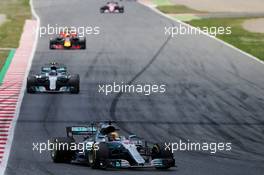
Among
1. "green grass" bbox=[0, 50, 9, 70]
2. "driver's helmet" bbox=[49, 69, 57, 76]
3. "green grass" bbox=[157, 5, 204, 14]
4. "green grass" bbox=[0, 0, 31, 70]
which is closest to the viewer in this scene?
"driver's helmet" bbox=[49, 69, 57, 76]

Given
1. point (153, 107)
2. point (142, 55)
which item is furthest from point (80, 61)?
point (153, 107)

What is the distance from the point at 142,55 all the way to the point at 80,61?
437 centimetres

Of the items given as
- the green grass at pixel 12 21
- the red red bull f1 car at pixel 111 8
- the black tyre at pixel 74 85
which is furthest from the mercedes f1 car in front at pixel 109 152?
the red red bull f1 car at pixel 111 8

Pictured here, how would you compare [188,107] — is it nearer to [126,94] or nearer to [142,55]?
[126,94]

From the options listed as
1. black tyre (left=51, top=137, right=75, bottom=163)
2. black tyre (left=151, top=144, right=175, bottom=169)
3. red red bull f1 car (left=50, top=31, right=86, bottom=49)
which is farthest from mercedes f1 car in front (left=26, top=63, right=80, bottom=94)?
black tyre (left=151, top=144, right=175, bottom=169)

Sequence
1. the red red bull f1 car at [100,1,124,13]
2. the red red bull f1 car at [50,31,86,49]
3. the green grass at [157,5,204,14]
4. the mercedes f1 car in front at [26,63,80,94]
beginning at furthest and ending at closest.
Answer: the green grass at [157,5,204,14], the red red bull f1 car at [100,1,124,13], the red red bull f1 car at [50,31,86,49], the mercedes f1 car in front at [26,63,80,94]

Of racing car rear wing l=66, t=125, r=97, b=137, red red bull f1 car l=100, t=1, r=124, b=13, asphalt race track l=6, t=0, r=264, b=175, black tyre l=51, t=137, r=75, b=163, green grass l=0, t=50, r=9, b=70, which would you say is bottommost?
red red bull f1 car l=100, t=1, r=124, b=13

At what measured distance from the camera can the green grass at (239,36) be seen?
52.8m

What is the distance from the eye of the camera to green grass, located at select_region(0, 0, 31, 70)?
54.3 m

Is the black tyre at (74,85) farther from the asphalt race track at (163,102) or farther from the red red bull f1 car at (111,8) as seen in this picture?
the red red bull f1 car at (111,8)

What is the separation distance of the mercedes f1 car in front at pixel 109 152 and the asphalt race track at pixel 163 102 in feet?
0.74

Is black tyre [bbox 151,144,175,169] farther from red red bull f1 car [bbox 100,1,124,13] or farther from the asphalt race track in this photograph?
red red bull f1 car [bbox 100,1,124,13]

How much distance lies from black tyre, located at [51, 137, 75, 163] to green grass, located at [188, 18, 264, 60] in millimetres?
27580

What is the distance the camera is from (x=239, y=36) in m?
59.2
